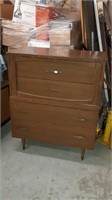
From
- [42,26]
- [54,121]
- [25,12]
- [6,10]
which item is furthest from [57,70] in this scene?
[6,10]

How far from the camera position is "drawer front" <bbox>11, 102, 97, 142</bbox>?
5.55 ft

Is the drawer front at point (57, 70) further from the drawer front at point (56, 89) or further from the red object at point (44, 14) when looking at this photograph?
the red object at point (44, 14)

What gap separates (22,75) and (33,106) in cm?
25

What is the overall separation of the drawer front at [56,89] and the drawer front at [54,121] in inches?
3.8

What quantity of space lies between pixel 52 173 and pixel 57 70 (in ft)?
2.46

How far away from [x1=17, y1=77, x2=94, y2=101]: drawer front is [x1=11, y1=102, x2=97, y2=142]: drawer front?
96mm

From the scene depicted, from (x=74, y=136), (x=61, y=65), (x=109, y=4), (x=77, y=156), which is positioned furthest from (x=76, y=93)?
(x=109, y=4)

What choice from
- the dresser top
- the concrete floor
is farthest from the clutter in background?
the concrete floor

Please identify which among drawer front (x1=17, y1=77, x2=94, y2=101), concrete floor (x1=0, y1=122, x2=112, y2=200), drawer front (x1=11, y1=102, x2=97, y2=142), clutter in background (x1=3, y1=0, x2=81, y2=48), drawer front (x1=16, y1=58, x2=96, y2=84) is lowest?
concrete floor (x1=0, y1=122, x2=112, y2=200)

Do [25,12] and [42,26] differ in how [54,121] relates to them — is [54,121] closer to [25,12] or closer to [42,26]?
[42,26]

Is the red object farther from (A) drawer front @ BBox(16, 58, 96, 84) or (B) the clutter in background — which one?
(A) drawer front @ BBox(16, 58, 96, 84)

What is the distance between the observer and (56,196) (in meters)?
1.49

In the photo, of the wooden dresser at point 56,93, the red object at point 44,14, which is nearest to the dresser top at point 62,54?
the wooden dresser at point 56,93

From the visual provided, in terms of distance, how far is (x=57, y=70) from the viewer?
1.60 metres
